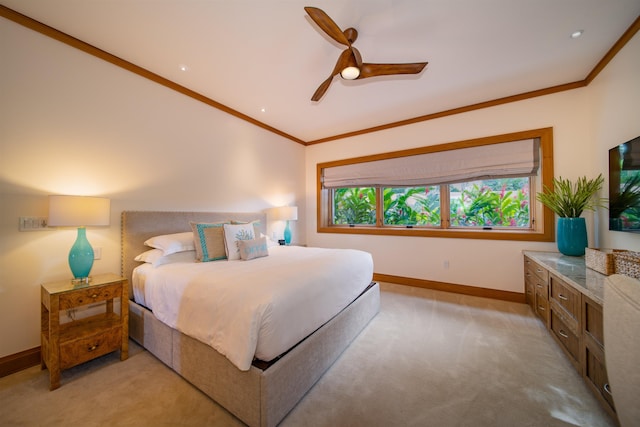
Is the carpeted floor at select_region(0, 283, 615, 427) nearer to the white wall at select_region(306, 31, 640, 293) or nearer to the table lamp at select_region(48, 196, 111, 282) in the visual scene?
the table lamp at select_region(48, 196, 111, 282)

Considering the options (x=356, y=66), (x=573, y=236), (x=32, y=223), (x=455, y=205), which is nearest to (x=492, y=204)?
(x=455, y=205)

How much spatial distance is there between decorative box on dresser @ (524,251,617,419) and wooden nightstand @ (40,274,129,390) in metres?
3.27

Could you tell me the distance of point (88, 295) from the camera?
1.80 m

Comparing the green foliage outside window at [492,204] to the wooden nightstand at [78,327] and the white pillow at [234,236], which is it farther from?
the wooden nightstand at [78,327]

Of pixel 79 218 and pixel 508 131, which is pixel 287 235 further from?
pixel 508 131

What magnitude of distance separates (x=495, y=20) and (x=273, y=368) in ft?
9.72

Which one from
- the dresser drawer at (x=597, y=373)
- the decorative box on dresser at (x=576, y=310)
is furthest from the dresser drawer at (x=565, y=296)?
the dresser drawer at (x=597, y=373)

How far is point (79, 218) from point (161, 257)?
666 mm

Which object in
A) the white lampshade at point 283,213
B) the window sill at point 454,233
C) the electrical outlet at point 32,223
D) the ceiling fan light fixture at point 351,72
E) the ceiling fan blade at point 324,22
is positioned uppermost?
the ceiling fan blade at point 324,22

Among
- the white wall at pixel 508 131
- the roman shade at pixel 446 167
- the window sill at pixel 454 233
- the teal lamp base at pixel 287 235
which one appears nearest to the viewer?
the white wall at pixel 508 131

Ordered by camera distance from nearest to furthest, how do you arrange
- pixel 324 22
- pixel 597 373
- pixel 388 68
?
pixel 597 373 → pixel 324 22 → pixel 388 68

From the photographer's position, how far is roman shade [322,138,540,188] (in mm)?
3082

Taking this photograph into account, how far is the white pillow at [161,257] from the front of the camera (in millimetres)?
2203

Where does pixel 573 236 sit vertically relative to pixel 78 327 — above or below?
above
